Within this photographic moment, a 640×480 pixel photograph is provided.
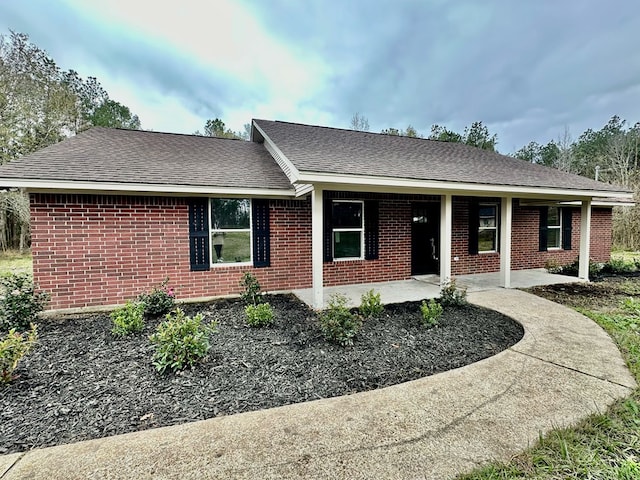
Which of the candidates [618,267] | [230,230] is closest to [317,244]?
[230,230]

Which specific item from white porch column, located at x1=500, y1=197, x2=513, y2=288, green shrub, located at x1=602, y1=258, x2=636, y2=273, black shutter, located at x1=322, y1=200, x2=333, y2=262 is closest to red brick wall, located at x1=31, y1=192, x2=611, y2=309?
black shutter, located at x1=322, y1=200, x2=333, y2=262

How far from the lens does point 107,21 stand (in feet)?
27.2

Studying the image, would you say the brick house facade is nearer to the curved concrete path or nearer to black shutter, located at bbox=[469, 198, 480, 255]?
black shutter, located at bbox=[469, 198, 480, 255]

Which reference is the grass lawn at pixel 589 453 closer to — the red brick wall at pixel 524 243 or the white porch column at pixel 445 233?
the white porch column at pixel 445 233

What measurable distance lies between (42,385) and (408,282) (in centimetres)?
739

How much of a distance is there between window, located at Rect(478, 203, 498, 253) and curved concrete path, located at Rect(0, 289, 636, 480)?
654 centimetres

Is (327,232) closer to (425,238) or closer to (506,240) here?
(425,238)

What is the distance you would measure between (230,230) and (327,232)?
7.76 ft

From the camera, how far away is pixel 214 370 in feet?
11.4

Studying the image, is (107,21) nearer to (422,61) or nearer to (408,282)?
(408,282)

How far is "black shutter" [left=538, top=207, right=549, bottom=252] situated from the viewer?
10.2 m

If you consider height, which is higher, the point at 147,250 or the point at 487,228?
the point at 487,228

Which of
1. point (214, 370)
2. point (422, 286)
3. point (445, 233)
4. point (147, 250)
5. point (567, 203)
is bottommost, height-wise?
point (214, 370)

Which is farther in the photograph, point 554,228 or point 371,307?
point 554,228
